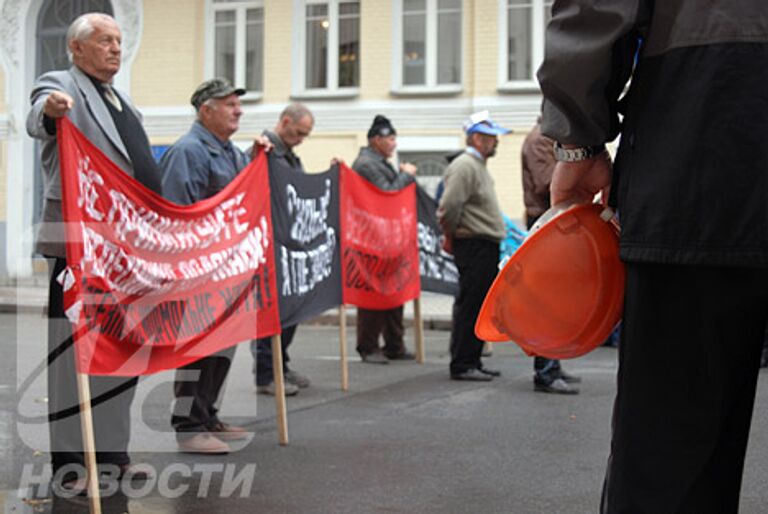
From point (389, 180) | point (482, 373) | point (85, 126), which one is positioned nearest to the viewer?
point (85, 126)

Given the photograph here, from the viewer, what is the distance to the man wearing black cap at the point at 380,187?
976 centimetres

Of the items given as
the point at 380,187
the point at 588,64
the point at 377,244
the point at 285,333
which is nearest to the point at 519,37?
the point at 380,187

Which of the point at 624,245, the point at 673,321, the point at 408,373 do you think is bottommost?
the point at 408,373

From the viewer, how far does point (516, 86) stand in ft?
62.7

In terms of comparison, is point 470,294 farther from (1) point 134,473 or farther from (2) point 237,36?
(2) point 237,36

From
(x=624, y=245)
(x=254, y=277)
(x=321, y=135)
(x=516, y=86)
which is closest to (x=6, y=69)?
(x=321, y=135)

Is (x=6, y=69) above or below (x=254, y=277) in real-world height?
above

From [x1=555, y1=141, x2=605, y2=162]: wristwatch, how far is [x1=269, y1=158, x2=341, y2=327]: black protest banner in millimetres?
3687

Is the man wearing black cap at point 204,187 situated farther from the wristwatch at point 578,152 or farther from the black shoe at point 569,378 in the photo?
the wristwatch at point 578,152

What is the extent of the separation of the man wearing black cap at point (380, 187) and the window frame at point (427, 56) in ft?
32.2

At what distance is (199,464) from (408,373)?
12.8 ft

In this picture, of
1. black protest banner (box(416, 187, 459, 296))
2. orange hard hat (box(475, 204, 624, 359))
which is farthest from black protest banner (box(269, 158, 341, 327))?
orange hard hat (box(475, 204, 624, 359))

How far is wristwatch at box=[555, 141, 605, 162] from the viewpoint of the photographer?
8.04ft

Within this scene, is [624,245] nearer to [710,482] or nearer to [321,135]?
[710,482]
